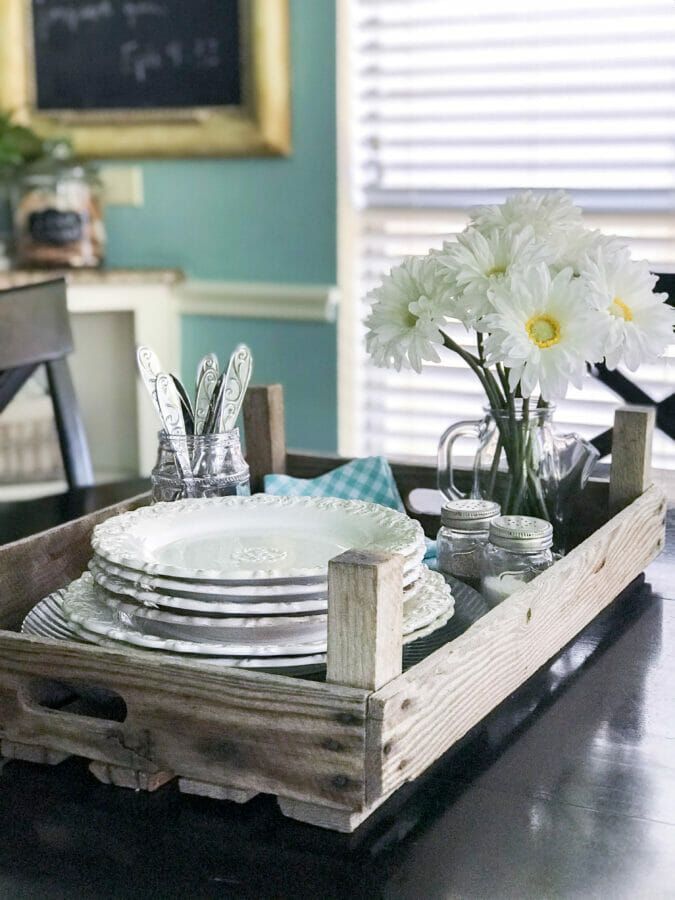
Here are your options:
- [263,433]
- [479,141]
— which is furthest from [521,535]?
[479,141]

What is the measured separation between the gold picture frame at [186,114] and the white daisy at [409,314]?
1919 mm

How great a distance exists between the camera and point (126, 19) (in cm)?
307

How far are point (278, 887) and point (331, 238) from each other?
2395mm

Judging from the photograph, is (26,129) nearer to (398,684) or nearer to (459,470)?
(459,470)

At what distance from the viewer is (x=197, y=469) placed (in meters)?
1.07

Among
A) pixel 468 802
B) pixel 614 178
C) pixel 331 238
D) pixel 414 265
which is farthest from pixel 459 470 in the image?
pixel 331 238

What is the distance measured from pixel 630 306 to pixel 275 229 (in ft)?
6.78

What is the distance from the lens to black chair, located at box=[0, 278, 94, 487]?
70.1 inches

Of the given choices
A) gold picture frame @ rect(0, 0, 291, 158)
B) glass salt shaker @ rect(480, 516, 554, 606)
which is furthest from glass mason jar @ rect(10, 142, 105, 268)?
glass salt shaker @ rect(480, 516, 554, 606)

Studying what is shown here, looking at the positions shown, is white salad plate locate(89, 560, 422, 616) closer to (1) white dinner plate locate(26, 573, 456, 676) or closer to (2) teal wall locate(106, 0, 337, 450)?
(1) white dinner plate locate(26, 573, 456, 676)

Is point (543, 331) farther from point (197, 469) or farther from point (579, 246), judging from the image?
point (197, 469)

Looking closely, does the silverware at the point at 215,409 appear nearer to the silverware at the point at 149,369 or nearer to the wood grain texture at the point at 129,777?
the silverware at the point at 149,369

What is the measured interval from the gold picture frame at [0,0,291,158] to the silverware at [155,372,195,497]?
1953 millimetres

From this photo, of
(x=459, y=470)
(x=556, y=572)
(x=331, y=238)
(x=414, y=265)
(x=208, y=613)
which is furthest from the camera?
(x=331, y=238)
